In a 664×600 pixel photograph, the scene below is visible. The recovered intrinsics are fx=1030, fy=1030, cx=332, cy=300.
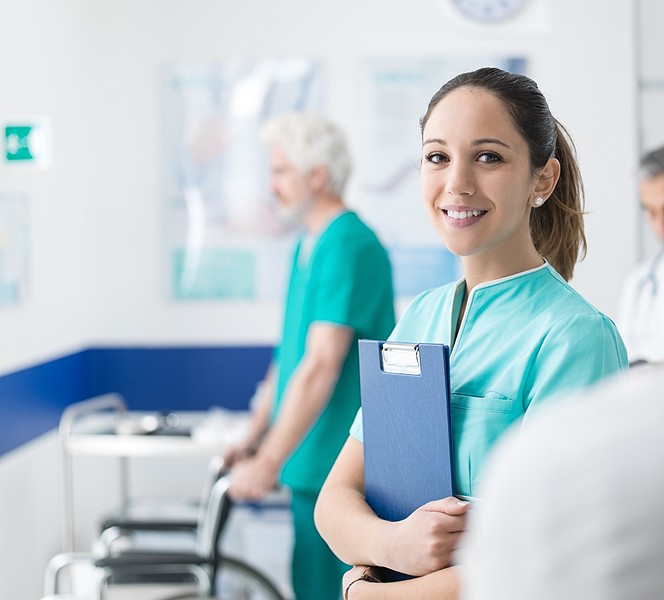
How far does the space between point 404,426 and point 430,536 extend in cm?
13

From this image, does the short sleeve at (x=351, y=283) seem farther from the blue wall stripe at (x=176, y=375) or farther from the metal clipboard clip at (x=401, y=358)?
the blue wall stripe at (x=176, y=375)

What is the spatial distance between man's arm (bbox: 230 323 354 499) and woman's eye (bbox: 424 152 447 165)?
46.5 inches

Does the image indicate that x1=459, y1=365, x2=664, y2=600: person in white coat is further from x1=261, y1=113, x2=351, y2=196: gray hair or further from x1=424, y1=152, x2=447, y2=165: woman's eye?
x1=261, y1=113, x2=351, y2=196: gray hair

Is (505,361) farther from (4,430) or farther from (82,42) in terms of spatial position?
(82,42)

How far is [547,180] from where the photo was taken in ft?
4.09

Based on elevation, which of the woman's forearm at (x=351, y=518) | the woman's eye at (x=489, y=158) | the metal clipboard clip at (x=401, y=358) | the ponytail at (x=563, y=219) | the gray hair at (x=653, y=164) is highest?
the gray hair at (x=653, y=164)

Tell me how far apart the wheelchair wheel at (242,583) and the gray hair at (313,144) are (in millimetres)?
1118

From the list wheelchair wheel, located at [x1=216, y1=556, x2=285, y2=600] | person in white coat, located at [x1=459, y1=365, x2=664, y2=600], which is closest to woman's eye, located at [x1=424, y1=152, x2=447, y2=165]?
person in white coat, located at [x1=459, y1=365, x2=664, y2=600]

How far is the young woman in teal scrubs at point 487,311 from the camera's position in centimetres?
112

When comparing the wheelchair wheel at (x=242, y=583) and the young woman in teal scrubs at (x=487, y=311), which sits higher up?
the young woman in teal scrubs at (x=487, y=311)

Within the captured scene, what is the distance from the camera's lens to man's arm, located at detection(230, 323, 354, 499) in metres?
2.40

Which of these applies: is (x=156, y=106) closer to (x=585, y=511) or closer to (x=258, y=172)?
(x=258, y=172)

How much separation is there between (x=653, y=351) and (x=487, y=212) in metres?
1.40

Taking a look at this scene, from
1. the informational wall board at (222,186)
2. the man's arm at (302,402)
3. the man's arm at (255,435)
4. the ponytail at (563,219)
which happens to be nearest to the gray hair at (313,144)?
the man's arm at (302,402)
